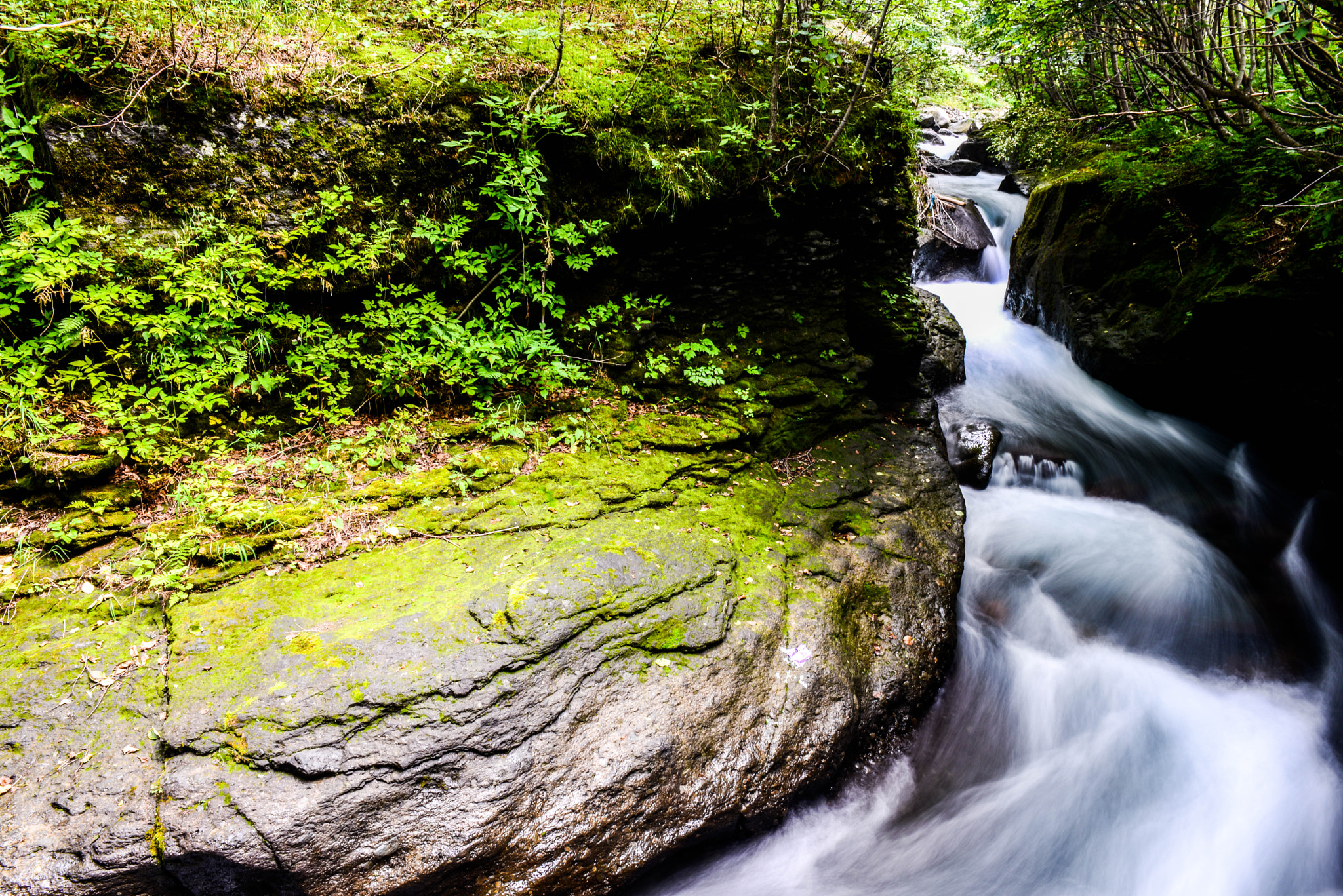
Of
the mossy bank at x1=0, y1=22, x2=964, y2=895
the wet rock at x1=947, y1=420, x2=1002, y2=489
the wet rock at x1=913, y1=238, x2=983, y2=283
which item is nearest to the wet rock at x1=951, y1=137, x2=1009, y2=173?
the wet rock at x1=913, y1=238, x2=983, y2=283

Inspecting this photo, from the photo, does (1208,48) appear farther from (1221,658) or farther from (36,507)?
(36,507)

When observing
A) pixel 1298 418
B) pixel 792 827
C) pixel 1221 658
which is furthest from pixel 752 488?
pixel 1298 418

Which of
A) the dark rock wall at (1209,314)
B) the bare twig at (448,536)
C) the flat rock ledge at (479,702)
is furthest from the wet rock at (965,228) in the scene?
the bare twig at (448,536)

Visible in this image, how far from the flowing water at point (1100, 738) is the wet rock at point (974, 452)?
0.79 feet

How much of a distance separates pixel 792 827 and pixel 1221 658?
4191 millimetres

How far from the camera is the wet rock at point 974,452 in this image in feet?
21.6

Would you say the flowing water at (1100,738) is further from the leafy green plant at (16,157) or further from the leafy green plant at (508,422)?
the leafy green plant at (16,157)

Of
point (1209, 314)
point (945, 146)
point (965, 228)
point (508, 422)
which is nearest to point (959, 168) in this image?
point (945, 146)

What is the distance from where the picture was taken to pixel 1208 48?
5.04 meters

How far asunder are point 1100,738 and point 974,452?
3323mm

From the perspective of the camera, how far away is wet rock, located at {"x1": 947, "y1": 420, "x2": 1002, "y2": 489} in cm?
658

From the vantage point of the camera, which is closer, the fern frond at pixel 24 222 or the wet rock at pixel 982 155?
the fern frond at pixel 24 222

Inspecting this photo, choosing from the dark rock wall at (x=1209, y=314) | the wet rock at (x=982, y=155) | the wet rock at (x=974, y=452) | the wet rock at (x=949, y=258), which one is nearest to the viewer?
the dark rock wall at (x=1209, y=314)

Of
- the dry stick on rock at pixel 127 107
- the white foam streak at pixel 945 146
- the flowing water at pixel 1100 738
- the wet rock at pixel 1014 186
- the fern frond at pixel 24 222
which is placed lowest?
the flowing water at pixel 1100 738
